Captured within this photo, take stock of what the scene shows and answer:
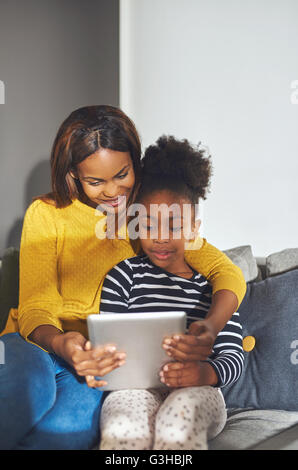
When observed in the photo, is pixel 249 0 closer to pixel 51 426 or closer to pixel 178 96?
pixel 178 96

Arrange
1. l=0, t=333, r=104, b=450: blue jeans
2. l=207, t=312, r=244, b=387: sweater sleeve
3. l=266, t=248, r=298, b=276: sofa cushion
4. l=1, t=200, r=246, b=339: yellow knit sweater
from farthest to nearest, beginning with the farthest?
1. l=266, t=248, r=298, b=276: sofa cushion
2. l=1, t=200, r=246, b=339: yellow knit sweater
3. l=207, t=312, r=244, b=387: sweater sleeve
4. l=0, t=333, r=104, b=450: blue jeans

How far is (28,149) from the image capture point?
1.34 m

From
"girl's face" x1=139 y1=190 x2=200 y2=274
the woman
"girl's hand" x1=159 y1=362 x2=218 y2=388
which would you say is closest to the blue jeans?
the woman

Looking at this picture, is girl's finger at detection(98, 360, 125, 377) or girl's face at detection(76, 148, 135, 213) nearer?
girl's finger at detection(98, 360, 125, 377)

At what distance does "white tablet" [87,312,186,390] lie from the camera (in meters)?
0.86

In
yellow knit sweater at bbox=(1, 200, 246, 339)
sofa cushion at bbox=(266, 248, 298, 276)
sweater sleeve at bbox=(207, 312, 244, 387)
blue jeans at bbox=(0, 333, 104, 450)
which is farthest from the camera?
sofa cushion at bbox=(266, 248, 298, 276)

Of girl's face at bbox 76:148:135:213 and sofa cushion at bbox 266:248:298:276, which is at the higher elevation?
girl's face at bbox 76:148:135:213

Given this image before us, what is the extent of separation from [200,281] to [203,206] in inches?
10.5

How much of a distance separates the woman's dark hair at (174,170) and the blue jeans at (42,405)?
407mm

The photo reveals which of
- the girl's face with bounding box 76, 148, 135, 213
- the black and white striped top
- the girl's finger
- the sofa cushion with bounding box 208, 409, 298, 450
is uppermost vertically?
the girl's face with bounding box 76, 148, 135, 213

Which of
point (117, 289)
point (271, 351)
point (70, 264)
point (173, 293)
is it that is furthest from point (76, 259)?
point (271, 351)

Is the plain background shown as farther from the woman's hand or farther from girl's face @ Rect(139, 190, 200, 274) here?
the woman's hand

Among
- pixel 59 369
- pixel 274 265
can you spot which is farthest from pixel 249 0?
pixel 59 369

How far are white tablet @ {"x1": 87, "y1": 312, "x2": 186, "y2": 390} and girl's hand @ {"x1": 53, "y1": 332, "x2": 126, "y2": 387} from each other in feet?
0.04
